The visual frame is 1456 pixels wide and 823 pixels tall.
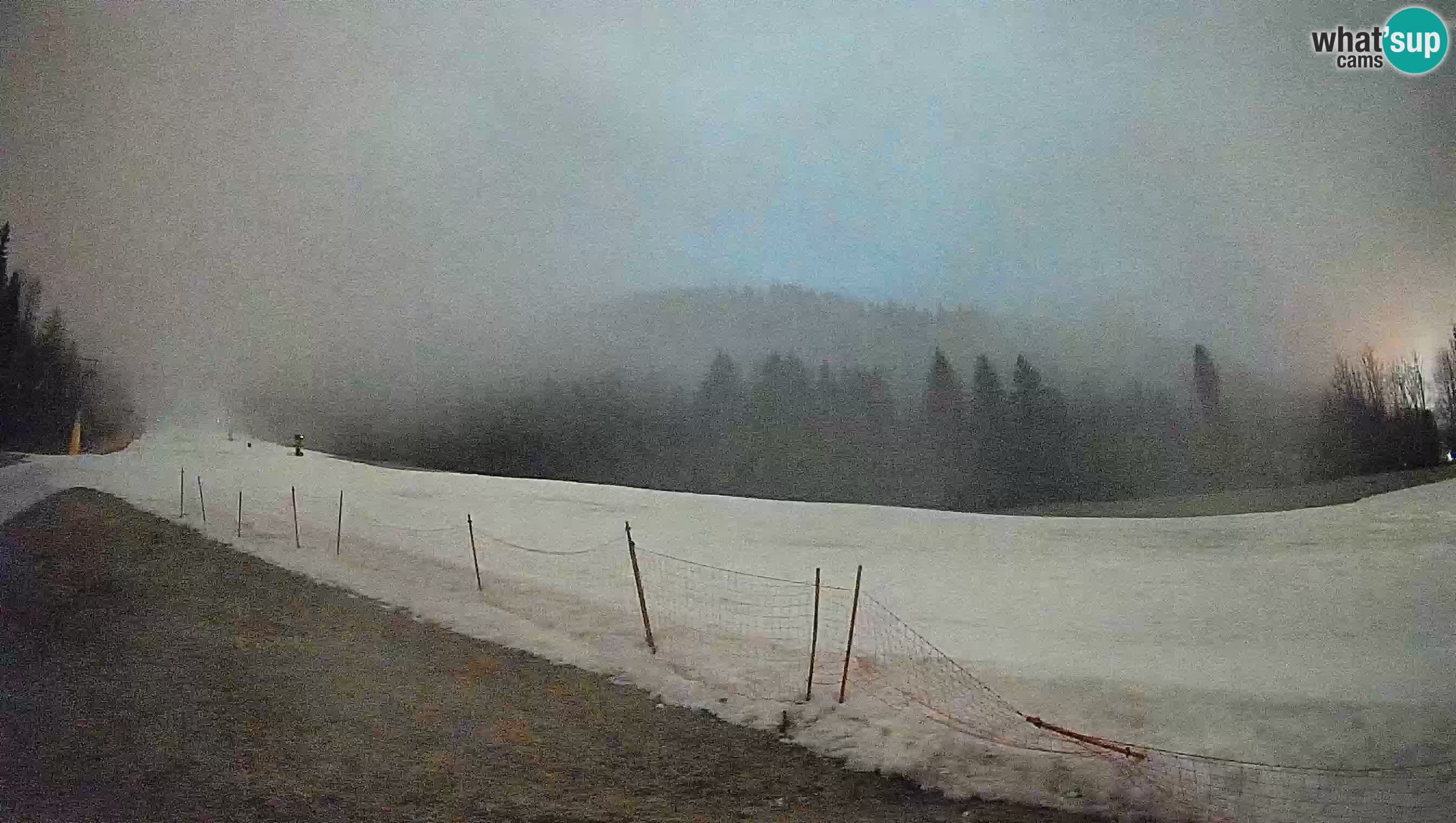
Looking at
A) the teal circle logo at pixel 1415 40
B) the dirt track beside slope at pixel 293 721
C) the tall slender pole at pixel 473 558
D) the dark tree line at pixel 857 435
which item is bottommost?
the dirt track beside slope at pixel 293 721

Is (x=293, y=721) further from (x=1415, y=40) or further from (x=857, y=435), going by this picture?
(x=1415, y=40)

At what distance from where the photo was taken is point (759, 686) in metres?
2.64

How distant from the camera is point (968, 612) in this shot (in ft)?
9.62

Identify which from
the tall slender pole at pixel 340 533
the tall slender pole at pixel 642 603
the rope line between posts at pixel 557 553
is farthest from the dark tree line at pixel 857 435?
the tall slender pole at pixel 642 603

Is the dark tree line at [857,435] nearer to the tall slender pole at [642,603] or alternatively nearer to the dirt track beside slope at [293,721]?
the tall slender pole at [642,603]

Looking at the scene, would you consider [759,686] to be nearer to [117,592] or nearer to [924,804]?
[924,804]

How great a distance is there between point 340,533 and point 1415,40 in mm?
4289

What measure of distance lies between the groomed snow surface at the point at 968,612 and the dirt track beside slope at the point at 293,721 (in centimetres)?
14

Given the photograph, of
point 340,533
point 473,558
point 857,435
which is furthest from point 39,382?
point 857,435

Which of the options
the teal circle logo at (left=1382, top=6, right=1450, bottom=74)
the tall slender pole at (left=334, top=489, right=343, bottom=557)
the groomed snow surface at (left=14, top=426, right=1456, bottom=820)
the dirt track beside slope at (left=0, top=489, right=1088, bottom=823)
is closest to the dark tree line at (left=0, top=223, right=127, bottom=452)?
the groomed snow surface at (left=14, top=426, right=1456, bottom=820)

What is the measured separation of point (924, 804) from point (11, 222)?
3336 mm

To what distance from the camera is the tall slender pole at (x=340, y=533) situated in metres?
2.98

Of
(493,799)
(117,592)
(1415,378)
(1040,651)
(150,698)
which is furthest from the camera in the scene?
(1415,378)

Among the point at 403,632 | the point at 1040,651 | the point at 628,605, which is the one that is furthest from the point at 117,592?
the point at 1040,651
